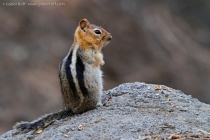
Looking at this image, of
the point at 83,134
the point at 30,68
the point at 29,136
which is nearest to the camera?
the point at 83,134

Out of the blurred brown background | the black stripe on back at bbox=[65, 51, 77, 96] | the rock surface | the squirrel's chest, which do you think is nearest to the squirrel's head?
the squirrel's chest

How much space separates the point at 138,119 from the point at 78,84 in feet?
3.34

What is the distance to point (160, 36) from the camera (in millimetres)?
19406

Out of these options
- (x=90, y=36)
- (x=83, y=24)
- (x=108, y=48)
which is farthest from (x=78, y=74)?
(x=108, y=48)

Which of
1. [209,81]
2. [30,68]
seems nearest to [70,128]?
[30,68]

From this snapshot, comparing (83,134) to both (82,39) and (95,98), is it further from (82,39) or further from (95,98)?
(82,39)

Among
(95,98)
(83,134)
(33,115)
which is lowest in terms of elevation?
(83,134)

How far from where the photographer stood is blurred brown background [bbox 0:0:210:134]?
14.7 meters

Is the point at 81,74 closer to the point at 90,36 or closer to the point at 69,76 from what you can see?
the point at 69,76

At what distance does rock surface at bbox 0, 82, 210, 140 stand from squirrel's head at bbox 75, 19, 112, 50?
2.50ft

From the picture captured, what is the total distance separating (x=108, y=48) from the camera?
1731cm

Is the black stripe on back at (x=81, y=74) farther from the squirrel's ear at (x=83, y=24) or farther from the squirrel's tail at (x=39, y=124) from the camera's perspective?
the squirrel's ear at (x=83, y=24)

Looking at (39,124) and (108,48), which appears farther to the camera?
(108,48)

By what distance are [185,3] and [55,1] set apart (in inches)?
301
